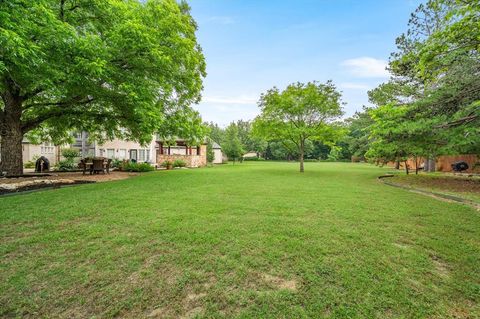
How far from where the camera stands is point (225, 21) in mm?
15031

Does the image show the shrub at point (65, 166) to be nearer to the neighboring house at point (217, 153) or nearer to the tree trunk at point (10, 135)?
the tree trunk at point (10, 135)

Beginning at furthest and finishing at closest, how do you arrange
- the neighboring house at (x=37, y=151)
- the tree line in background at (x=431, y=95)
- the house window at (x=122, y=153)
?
the house window at (x=122, y=153) < the neighboring house at (x=37, y=151) < the tree line in background at (x=431, y=95)

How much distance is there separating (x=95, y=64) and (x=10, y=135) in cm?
735

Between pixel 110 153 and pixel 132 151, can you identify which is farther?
pixel 132 151

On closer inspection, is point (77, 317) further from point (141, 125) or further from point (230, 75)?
point (230, 75)

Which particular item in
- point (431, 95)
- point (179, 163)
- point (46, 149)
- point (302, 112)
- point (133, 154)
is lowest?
point (179, 163)

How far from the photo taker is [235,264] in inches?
112

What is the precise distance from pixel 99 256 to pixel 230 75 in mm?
24138

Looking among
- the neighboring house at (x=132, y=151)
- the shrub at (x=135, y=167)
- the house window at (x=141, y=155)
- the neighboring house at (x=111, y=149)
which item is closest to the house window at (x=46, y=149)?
the neighboring house at (x=111, y=149)

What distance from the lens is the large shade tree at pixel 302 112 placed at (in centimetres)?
1759

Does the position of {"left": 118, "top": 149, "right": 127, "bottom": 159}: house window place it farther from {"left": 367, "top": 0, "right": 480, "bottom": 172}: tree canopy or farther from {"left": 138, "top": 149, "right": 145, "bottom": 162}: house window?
{"left": 367, "top": 0, "right": 480, "bottom": 172}: tree canopy

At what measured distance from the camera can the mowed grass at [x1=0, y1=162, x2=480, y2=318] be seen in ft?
6.93

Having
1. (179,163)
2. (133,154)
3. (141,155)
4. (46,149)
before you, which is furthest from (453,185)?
(46,149)

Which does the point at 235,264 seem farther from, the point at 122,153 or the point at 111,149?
the point at 111,149
